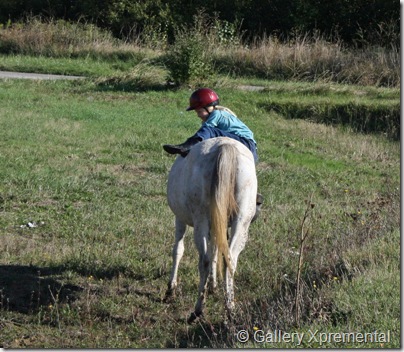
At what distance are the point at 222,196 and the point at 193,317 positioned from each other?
114cm

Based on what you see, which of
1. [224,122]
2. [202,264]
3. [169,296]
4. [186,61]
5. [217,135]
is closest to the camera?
[202,264]

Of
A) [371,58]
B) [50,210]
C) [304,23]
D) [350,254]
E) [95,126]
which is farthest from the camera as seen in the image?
[304,23]

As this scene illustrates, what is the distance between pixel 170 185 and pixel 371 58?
17715 millimetres

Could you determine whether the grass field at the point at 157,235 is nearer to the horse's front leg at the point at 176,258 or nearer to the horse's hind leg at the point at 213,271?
the horse's front leg at the point at 176,258

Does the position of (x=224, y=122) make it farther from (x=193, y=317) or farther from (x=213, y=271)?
(x=193, y=317)

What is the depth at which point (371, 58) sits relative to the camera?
964 inches

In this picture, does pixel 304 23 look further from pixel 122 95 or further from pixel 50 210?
pixel 50 210

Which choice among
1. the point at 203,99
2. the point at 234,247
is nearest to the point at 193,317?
the point at 234,247

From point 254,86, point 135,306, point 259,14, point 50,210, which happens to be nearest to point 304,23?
point 259,14

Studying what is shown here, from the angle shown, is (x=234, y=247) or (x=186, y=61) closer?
(x=234, y=247)

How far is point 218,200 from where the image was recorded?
6.98 meters

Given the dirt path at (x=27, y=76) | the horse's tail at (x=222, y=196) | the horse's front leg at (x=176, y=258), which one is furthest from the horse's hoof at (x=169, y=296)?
the dirt path at (x=27, y=76)

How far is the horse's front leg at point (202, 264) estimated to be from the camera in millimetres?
7168

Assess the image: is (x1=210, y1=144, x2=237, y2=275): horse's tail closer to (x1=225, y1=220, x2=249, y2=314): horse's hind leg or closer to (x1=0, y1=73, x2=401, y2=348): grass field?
(x1=225, y1=220, x2=249, y2=314): horse's hind leg
